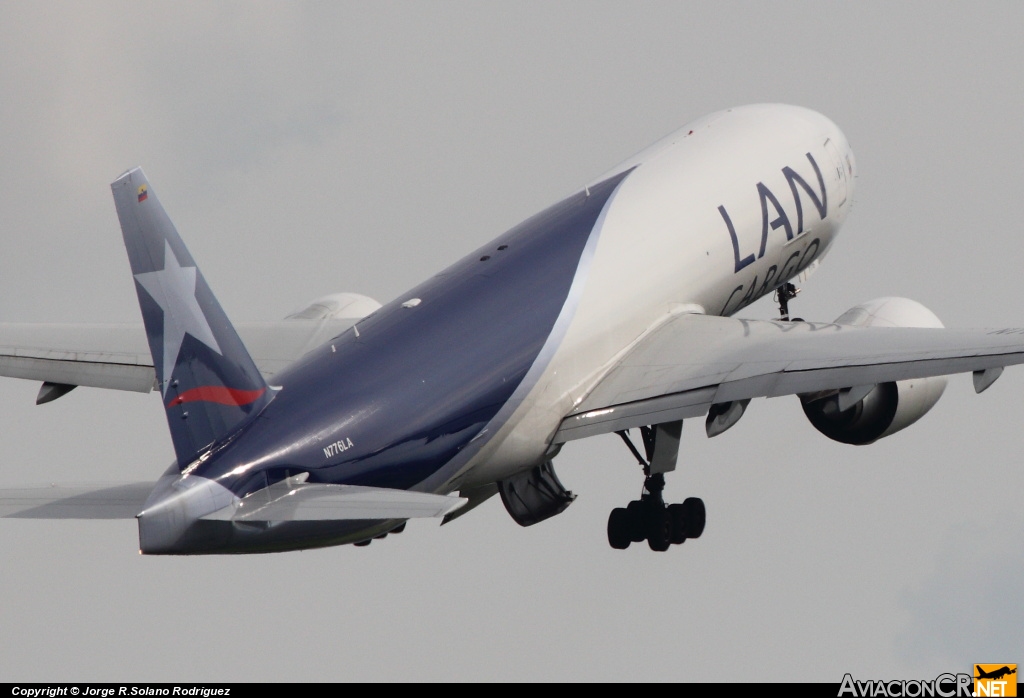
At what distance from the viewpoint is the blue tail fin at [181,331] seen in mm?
21875

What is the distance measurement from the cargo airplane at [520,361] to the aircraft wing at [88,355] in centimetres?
4

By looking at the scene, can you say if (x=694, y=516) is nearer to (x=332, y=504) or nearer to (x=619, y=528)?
(x=619, y=528)

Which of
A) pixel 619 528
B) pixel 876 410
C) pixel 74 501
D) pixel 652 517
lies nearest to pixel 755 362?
pixel 876 410

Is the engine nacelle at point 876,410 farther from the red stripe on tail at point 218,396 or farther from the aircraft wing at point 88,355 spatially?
the red stripe on tail at point 218,396

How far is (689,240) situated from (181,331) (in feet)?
33.5

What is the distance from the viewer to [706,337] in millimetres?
28656

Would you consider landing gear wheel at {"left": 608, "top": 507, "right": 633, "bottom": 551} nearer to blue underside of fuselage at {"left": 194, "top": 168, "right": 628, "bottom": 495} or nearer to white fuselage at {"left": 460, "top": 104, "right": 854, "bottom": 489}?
white fuselage at {"left": 460, "top": 104, "right": 854, "bottom": 489}

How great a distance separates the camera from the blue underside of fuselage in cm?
2316

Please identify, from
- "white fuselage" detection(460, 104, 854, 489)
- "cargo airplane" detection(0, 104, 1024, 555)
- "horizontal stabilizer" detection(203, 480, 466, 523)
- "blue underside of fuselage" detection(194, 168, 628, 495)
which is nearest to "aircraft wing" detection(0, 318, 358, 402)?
"cargo airplane" detection(0, 104, 1024, 555)

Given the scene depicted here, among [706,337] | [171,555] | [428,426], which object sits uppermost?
[706,337]

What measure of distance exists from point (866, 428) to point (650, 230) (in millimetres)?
4445

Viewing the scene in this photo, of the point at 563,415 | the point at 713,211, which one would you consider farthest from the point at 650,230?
the point at 563,415

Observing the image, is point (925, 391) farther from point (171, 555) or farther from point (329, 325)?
point (171, 555)

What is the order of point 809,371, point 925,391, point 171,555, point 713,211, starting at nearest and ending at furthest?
1. point 171,555
2. point 809,371
3. point 925,391
4. point 713,211
